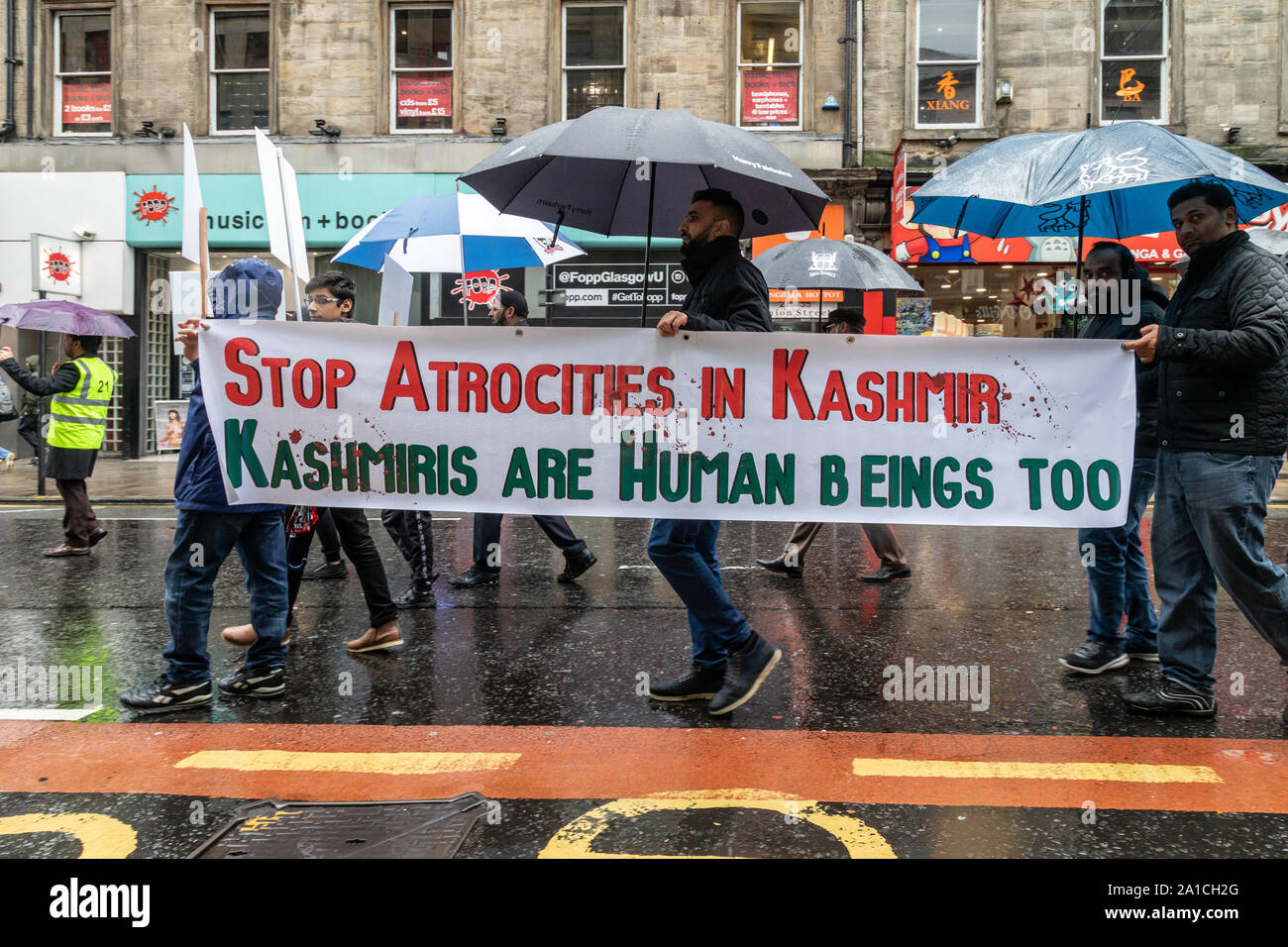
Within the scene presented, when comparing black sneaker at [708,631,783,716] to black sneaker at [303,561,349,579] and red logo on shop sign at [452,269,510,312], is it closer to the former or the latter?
black sneaker at [303,561,349,579]

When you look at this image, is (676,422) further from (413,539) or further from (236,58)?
(236,58)

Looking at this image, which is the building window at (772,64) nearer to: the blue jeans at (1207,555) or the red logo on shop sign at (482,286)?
the red logo on shop sign at (482,286)

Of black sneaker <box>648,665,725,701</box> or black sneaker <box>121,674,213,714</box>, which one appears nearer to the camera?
black sneaker <box>121,674,213,714</box>

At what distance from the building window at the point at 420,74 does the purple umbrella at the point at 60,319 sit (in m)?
9.73

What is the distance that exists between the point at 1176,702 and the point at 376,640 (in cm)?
367

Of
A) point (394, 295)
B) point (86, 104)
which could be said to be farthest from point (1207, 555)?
point (86, 104)

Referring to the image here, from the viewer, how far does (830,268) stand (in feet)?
27.5

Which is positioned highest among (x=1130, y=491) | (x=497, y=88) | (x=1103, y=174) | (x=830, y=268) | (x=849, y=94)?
(x=497, y=88)

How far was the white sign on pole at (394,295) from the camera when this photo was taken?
6.57 metres

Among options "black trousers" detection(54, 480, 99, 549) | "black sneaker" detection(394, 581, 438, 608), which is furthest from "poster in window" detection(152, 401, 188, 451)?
"black sneaker" detection(394, 581, 438, 608)

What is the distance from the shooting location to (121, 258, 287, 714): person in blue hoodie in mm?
4312

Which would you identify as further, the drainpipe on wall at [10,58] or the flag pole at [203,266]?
the drainpipe on wall at [10,58]

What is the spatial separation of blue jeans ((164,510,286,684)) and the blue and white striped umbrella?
129 inches

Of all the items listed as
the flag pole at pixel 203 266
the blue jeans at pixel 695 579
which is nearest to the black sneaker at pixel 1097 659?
the blue jeans at pixel 695 579
